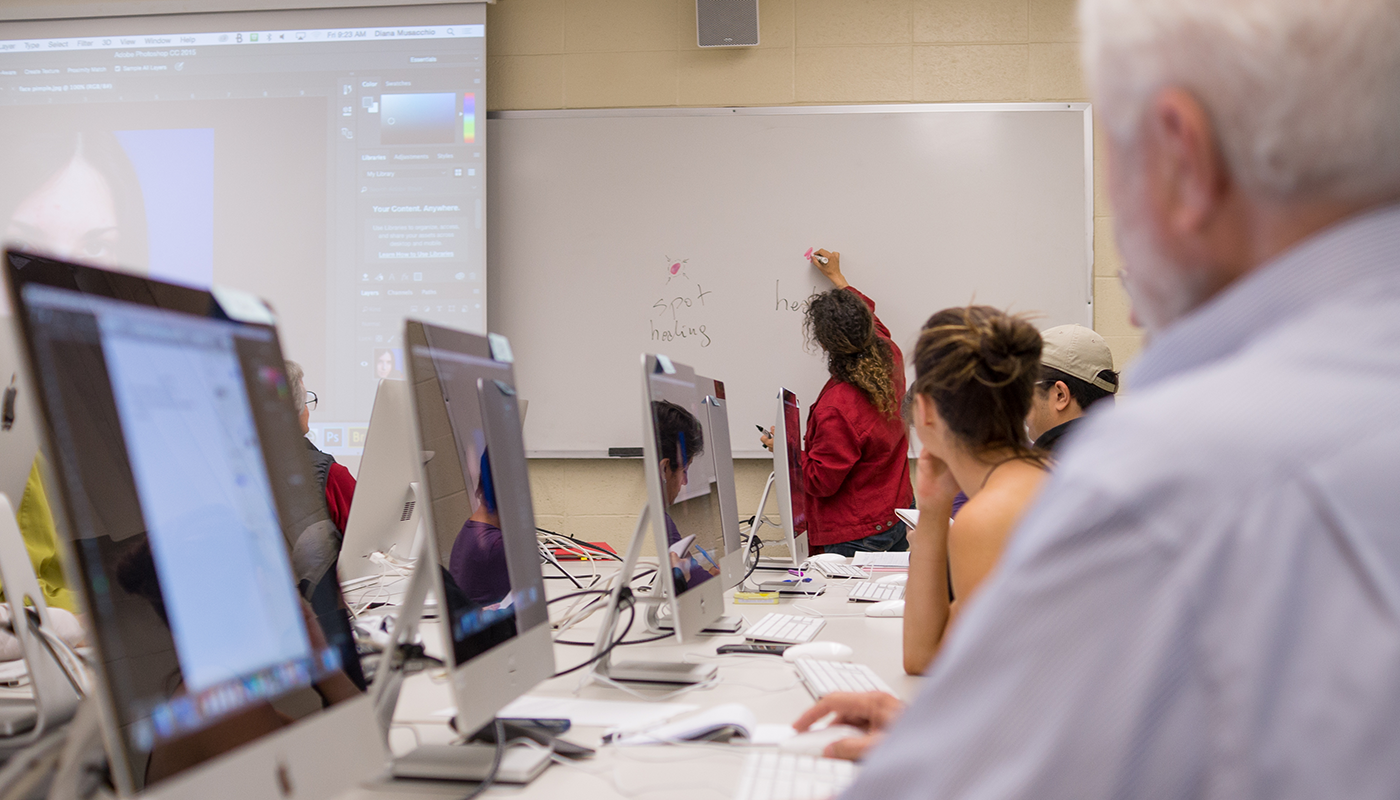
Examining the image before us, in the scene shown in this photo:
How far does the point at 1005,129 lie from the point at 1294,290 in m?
3.71

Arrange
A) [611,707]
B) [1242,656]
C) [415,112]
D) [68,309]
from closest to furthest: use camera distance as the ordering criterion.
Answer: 1. [1242,656]
2. [68,309]
3. [611,707]
4. [415,112]

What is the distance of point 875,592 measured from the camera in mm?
2229

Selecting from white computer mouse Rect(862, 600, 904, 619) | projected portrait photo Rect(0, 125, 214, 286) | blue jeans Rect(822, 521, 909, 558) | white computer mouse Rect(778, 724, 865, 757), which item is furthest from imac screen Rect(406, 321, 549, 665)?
projected portrait photo Rect(0, 125, 214, 286)

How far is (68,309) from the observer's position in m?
0.65

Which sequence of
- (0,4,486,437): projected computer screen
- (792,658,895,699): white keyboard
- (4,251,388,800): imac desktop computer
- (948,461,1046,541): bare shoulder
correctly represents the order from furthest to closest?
(0,4,486,437): projected computer screen
(948,461,1046,541): bare shoulder
(792,658,895,699): white keyboard
(4,251,388,800): imac desktop computer

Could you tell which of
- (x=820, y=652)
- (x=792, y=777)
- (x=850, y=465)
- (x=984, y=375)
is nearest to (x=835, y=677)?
(x=820, y=652)

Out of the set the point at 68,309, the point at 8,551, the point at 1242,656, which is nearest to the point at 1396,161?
the point at 1242,656

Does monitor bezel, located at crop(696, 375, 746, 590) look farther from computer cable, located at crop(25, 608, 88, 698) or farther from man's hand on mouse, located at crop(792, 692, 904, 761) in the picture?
computer cable, located at crop(25, 608, 88, 698)

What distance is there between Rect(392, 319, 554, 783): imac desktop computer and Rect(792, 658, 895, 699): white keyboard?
1.36 feet

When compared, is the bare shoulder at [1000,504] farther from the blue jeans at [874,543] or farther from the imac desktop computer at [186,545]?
the blue jeans at [874,543]

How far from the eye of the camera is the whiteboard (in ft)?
12.7

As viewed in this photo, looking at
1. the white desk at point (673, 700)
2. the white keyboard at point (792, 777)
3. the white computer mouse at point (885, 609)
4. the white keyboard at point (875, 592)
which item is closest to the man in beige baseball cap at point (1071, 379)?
the white keyboard at point (875, 592)

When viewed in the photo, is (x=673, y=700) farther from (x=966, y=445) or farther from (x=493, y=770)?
(x=966, y=445)

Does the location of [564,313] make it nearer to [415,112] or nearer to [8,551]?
[415,112]
